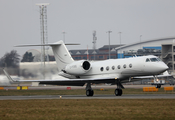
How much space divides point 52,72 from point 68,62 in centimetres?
974

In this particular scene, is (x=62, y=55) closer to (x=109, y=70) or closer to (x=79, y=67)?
(x=79, y=67)

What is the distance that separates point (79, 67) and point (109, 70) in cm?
329

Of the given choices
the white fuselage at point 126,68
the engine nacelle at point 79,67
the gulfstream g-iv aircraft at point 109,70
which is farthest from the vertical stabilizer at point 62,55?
the white fuselage at point 126,68

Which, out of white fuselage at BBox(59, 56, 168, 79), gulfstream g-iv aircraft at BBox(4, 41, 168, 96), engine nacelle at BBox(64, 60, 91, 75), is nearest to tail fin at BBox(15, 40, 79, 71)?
gulfstream g-iv aircraft at BBox(4, 41, 168, 96)

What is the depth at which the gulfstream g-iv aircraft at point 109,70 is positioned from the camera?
26.8m

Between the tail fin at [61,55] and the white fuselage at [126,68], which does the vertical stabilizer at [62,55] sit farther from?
the white fuselage at [126,68]

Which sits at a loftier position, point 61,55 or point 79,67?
point 61,55

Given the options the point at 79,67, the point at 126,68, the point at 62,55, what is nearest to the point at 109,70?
the point at 126,68

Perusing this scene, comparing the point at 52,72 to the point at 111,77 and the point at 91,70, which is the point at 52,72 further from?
the point at 111,77

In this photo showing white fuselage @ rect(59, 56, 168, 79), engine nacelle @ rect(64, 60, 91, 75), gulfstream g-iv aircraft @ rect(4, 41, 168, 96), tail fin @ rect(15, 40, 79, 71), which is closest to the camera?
white fuselage @ rect(59, 56, 168, 79)

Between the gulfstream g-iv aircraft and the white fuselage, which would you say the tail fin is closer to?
the gulfstream g-iv aircraft

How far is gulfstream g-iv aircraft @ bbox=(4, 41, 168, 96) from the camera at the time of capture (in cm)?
2684

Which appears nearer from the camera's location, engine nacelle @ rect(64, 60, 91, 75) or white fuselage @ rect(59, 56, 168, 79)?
white fuselage @ rect(59, 56, 168, 79)

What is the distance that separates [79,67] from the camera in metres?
30.5
